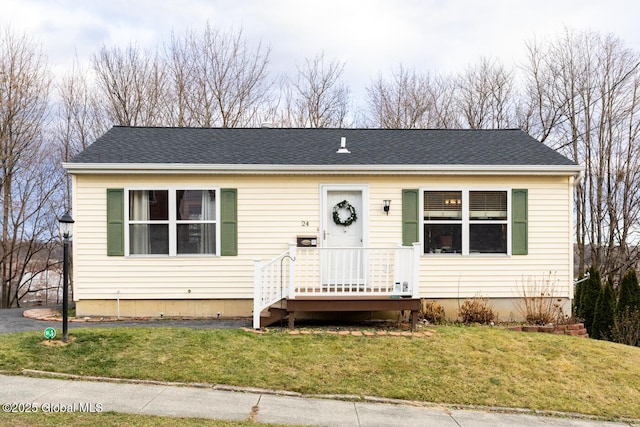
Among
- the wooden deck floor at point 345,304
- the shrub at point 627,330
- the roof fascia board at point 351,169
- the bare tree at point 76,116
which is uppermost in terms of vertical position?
the bare tree at point 76,116

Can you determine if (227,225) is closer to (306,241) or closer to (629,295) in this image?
(306,241)

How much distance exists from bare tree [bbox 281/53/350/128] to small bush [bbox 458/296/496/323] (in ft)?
45.3

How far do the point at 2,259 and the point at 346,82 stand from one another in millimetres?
15290

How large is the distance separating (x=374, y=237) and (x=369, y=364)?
128 inches

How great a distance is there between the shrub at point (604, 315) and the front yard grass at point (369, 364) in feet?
12.3

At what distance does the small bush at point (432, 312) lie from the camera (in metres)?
8.81

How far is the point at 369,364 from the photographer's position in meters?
6.25

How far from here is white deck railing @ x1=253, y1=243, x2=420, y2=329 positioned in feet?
25.8

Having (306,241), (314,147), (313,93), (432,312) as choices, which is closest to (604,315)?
(432,312)

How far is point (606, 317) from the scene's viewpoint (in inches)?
430

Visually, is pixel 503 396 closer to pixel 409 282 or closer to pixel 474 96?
pixel 409 282

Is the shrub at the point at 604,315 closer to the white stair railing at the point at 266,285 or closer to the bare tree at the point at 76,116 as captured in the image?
the white stair railing at the point at 266,285

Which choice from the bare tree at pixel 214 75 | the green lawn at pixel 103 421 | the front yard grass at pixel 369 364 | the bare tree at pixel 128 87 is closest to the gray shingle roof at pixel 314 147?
the front yard grass at pixel 369 364

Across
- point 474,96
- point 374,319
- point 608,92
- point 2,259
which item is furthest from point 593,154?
point 2,259
